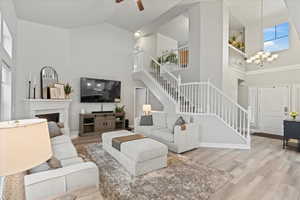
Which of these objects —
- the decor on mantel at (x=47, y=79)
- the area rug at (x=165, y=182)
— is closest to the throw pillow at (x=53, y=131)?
the area rug at (x=165, y=182)

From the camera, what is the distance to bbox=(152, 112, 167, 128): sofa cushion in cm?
478

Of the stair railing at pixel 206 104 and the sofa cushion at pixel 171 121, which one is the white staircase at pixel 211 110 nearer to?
the stair railing at pixel 206 104

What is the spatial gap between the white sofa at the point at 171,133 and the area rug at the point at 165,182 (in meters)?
0.64

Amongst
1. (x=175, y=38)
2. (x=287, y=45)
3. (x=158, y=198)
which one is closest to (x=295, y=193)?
(x=158, y=198)

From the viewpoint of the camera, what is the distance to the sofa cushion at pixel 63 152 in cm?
241

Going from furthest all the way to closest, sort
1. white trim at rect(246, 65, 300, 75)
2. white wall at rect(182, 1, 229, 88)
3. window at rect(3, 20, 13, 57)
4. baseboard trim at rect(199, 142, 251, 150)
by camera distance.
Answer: white trim at rect(246, 65, 300, 75), white wall at rect(182, 1, 229, 88), baseboard trim at rect(199, 142, 251, 150), window at rect(3, 20, 13, 57)

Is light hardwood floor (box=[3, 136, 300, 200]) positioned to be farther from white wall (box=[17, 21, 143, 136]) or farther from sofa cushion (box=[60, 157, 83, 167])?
white wall (box=[17, 21, 143, 136])

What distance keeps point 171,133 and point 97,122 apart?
2935mm

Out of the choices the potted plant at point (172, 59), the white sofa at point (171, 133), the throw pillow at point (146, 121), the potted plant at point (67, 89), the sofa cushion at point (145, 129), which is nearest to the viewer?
the white sofa at point (171, 133)

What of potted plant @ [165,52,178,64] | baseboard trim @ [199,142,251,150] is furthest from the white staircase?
potted plant @ [165,52,178,64]

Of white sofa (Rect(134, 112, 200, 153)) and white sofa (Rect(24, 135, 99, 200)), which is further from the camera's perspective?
white sofa (Rect(134, 112, 200, 153))

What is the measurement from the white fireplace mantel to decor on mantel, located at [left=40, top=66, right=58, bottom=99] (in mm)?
291

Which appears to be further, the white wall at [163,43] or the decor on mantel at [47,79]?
the white wall at [163,43]

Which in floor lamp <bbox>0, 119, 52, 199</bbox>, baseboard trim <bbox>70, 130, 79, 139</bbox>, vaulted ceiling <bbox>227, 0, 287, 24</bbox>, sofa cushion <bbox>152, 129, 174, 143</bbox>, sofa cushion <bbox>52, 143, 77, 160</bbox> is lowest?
baseboard trim <bbox>70, 130, 79, 139</bbox>
